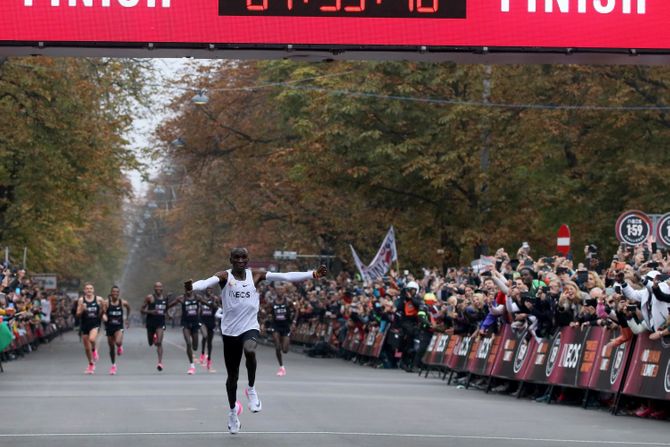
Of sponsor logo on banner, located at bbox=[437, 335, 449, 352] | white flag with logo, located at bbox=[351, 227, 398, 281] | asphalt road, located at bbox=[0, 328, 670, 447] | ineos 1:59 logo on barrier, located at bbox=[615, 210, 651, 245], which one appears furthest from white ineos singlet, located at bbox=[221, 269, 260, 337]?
white flag with logo, located at bbox=[351, 227, 398, 281]

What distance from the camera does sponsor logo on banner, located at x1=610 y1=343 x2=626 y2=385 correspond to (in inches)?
788

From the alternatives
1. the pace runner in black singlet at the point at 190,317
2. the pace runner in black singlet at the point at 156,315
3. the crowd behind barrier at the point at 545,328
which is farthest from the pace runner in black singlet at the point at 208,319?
the crowd behind barrier at the point at 545,328

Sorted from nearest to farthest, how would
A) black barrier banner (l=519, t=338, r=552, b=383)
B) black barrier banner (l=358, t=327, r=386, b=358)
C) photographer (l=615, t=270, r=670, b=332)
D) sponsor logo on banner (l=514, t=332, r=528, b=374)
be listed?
photographer (l=615, t=270, r=670, b=332), black barrier banner (l=519, t=338, r=552, b=383), sponsor logo on banner (l=514, t=332, r=528, b=374), black barrier banner (l=358, t=327, r=386, b=358)

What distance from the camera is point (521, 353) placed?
958 inches

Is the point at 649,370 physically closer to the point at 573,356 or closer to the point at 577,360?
the point at 577,360

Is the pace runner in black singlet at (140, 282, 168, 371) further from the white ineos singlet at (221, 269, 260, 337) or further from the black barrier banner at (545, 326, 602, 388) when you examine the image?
the white ineos singlet at (221, 269, 260, 337)

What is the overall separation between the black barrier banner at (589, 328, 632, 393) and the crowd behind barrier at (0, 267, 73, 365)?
10.1 m

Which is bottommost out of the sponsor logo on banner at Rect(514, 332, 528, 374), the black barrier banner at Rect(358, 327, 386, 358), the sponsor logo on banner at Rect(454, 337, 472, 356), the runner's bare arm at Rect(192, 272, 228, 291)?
the black barrier banner at Rect(358, 327, 386, 358)

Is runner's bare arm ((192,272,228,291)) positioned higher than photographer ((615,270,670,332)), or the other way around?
runner's bare arm ((192,272,228,291))

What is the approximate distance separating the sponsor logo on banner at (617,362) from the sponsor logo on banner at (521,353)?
382cm

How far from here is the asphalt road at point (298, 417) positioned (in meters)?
14.8

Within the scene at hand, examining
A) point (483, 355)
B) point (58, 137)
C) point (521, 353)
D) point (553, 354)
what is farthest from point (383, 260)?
point (553, 354)

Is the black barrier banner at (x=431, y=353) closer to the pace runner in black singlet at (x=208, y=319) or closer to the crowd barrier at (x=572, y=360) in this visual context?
the crowd barrier at (x=572, y=360)

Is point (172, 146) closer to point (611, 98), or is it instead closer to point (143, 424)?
point (611, 98)
